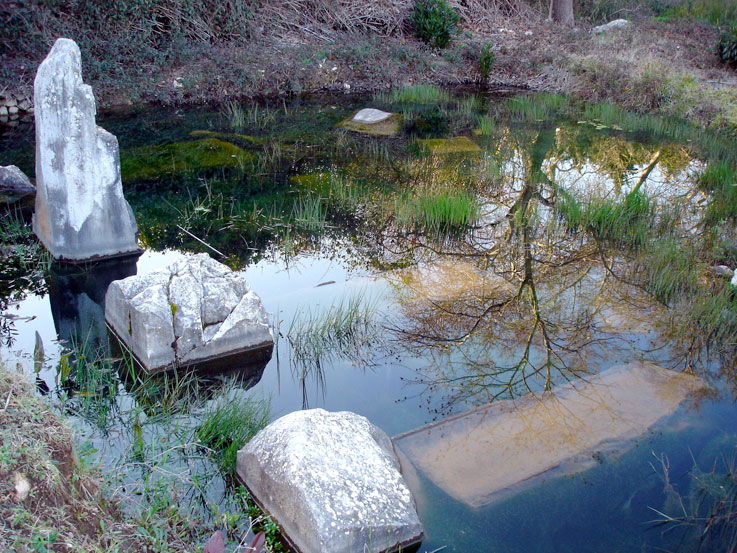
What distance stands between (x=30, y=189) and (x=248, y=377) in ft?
14.8

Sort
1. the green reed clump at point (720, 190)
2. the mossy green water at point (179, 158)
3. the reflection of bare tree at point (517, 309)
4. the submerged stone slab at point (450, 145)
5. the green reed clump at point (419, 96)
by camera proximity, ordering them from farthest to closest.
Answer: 1. the green reed clump at point (419, 96)
2. the submerged stone slab at point (450, 145)
3. the mossy green water at point (179, 158)
4. the green reed clump at point (720, 190)
5. the reflection of bare tree at point (517, 309)

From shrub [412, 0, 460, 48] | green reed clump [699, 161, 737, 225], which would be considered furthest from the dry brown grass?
shrub [412, 0, 460, 48]

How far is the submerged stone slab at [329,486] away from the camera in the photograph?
281 centimetres

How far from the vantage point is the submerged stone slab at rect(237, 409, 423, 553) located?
2814 millimetres

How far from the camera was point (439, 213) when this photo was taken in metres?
6.61

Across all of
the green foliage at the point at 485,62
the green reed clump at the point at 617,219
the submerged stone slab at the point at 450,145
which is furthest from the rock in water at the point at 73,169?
the green foliage at the point at 485,62

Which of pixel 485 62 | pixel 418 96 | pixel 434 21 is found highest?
pixel 434 21

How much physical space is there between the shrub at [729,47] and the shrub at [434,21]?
5970mm

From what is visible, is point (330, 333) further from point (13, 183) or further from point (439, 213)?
point (13, 183)

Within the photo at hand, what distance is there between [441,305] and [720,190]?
4.19 m

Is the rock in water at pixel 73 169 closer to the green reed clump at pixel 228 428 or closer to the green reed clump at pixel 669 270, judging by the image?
the green reed clump at pixel 228 428

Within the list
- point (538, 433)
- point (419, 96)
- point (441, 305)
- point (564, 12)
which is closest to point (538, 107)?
point (419, 96)

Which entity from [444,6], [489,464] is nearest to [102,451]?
[489,464]

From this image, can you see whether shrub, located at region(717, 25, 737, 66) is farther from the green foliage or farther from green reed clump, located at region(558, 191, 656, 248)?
green reed clump, located at region(558, 191, 656, 248)
